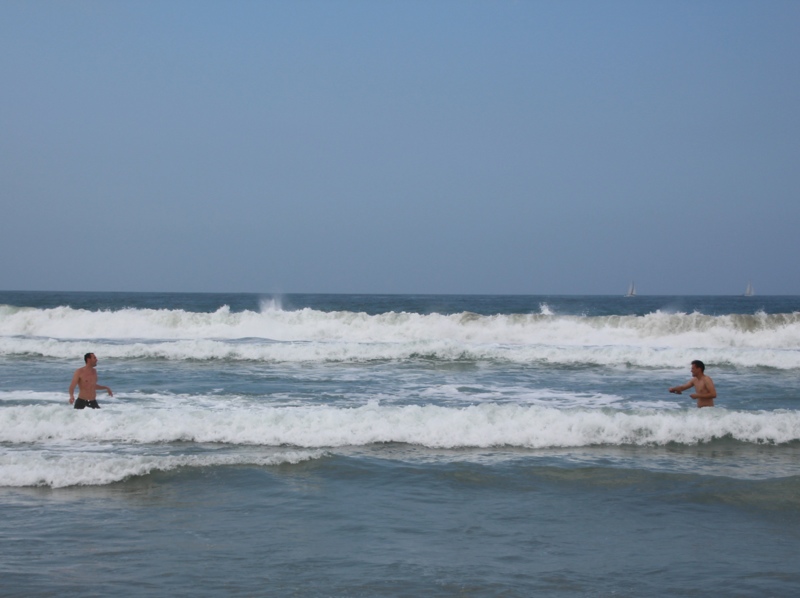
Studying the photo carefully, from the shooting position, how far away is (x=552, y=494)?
9.03 meters

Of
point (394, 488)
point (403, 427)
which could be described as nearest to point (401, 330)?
point (403, 427)

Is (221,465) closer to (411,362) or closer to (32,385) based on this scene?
(32,385)

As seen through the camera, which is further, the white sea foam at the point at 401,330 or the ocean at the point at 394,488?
the white sea foam at the point at 401,330

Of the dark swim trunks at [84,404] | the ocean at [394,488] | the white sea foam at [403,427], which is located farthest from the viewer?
the dark swim trunks at [84,404]

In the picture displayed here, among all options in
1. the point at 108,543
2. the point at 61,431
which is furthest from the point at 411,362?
the point at 108,543

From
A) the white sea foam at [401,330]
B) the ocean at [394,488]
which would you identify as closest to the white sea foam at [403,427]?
the ocean at [394,488]

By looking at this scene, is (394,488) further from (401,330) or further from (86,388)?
(401,330)

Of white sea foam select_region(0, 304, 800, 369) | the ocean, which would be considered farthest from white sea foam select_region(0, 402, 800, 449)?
white sea foam select_region(0, 304, 800, 369)

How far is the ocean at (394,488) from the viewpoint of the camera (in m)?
6.36

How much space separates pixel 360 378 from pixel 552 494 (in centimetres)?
1106

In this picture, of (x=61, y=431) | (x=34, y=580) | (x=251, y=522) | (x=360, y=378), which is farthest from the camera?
(x=360, y=378)

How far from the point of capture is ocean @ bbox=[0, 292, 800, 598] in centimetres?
636

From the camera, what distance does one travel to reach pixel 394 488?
915 cm

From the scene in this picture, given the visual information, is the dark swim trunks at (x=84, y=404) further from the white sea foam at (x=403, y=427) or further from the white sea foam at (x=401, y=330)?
the white sea foam at (x=401, y=330)
